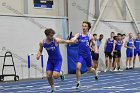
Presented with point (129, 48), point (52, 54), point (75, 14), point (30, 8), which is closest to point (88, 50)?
point (52, 54)

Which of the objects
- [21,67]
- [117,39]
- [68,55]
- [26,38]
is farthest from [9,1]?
[117,39]

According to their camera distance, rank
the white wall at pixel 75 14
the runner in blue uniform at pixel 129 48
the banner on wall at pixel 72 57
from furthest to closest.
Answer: the runner in blue uniform at pixel 129 48 < the white wall at pixel 75 14 < the banner on wall at pixel 72 57

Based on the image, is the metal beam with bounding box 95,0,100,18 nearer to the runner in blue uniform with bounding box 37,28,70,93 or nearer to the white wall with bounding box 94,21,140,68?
the white wall with bounding box 94,21,140,68

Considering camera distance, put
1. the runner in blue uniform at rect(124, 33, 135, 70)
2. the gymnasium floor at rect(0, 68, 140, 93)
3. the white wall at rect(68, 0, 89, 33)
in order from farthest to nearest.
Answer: the runner in blue uniform at rect(124, 33, 135, 70)
the white wall at rect(68, 0, 89, 33)
the gymnasium floor at rect(0, 68, 140, 93)

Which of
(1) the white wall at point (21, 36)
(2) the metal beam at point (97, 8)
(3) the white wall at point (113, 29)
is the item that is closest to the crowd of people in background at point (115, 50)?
(3) the white wall at point (113, 29)

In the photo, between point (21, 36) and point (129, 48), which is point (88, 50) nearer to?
point (21, 36)

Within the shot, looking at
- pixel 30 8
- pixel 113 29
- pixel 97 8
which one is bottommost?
pixel 113 29

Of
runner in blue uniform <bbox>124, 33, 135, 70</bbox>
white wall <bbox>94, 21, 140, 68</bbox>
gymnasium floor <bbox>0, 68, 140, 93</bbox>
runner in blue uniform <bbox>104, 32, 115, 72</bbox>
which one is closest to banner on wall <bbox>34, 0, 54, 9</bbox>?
white wall <bbox>94, 21, 140, 68</bbox>

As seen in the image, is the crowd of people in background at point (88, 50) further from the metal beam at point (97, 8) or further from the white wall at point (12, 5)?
the white wall at point (12, 5)

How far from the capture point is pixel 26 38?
19.7m

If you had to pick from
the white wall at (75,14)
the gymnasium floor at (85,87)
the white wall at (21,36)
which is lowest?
the gymnasium floor at (85,87)

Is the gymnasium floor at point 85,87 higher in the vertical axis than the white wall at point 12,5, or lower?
lower

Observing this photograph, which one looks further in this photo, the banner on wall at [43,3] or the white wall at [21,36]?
the banner on wall at [43,3]

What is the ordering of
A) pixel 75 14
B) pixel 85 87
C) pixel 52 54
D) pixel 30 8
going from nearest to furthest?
pixel 52 54 < pixel 85 87 < pixel 30 8 < pixel 75 14
